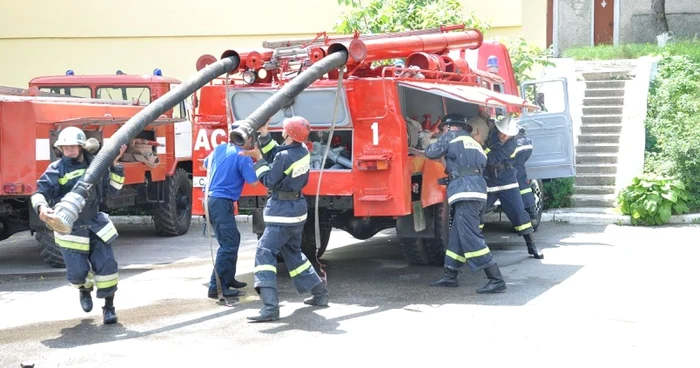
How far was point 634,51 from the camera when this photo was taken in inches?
785

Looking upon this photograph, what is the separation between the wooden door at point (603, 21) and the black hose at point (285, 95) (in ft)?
50.8

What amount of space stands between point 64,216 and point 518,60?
9.68 meters

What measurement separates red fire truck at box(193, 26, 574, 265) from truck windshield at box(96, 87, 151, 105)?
4178mm

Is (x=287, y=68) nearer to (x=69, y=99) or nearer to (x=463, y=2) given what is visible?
(x=69, y=99)

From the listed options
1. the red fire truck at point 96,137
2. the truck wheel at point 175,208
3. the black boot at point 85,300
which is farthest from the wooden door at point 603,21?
the black boot at point 85,300

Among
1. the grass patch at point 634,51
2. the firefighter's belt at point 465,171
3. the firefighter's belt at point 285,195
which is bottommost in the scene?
the firefighter's belt at point 285,195

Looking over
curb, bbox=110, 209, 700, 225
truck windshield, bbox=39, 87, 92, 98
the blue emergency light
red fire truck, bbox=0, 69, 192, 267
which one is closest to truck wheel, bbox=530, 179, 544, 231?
curb, bbox=110, 209, 700, 225

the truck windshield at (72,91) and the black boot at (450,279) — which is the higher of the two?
the truck windshield at (72,91)

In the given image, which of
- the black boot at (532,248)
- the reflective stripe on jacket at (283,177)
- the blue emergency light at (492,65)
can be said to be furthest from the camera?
the blue emergency light at (492,65)

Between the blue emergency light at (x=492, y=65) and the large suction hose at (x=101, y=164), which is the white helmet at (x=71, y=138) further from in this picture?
the blue emergency light at (x=492, y=65)

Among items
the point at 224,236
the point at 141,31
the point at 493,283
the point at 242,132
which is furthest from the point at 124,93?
the point at 242,132

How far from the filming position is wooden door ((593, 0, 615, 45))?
2316 centimetres

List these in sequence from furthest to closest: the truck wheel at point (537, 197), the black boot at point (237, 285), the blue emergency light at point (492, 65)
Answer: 1. the truck wheel at point (537, 197)
2. the blue emergency light at point (492, 65)
3. the black boot at point (237, 285)

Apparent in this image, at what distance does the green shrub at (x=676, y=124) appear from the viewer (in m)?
14.0
